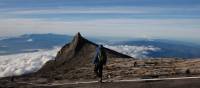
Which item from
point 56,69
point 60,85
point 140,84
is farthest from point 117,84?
point 56,69

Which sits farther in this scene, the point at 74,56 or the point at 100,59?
the point at 74,56

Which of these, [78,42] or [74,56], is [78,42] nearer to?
[78,42]

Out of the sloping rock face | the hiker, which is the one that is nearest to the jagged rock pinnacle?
the sloping rock face

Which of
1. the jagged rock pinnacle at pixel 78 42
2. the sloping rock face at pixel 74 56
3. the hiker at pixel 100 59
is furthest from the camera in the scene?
the jagged rock pinnacle at pixel 78 42

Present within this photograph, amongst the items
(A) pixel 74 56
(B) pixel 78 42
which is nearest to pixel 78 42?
(B) pixel 78 42

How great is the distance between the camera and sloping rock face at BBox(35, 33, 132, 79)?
185ft

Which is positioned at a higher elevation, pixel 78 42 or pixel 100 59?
pixel 78 42

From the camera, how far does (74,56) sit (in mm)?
60125

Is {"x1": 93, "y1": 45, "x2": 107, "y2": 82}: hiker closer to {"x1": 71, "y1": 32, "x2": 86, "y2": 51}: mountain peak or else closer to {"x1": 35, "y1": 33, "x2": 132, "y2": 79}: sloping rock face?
{"x1": 35, "y1": 33, "x2": 132, "y2": 79}: sloping rock face

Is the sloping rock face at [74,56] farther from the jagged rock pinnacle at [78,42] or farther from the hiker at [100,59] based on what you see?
the hiker at [100,59]

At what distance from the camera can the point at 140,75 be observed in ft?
149

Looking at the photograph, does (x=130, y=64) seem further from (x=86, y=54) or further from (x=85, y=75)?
(x=86, y=54)

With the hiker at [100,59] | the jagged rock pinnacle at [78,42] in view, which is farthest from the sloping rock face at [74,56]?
the hiker at [100,59]

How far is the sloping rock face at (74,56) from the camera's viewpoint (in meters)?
56.4
